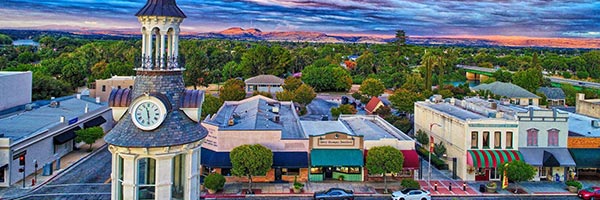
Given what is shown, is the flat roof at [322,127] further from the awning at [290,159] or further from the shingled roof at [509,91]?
the shingled roof at [509,91]

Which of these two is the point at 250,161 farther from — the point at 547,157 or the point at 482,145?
the point at 547,157

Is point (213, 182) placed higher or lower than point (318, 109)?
lower

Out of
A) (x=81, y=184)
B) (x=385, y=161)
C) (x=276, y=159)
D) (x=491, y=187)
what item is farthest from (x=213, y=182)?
(x=491, y=187)

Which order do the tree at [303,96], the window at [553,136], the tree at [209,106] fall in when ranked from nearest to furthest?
1. the window at [553,136]
2. the tree at [209,106]
3. the tree at [303,96]

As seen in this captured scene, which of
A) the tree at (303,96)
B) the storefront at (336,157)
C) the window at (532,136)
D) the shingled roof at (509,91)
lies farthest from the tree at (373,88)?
the storefront at (336,157)

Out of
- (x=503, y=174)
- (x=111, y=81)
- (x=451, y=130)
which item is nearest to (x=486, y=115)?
(x=451, y=130)

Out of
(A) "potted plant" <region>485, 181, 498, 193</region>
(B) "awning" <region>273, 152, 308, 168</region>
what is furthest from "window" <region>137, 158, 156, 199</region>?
(A) "potted plant" <region>485, 181, 498, 193</region>

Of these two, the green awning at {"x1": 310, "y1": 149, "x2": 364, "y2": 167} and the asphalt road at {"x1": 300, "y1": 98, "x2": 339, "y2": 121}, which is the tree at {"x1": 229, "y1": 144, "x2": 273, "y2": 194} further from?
the asphalt road at {"x1": 300, "y1": 98, "x2": 339, "y2": 121}
